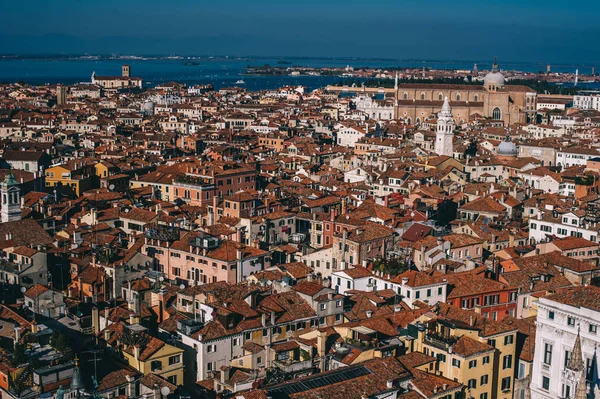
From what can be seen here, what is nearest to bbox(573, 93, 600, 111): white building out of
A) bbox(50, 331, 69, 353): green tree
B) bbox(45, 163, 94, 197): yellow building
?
bbox(45, 163, 94, 197): yellow building

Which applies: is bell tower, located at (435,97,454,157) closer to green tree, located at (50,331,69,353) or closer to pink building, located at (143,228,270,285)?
pink building, located at (143,228,270,285)

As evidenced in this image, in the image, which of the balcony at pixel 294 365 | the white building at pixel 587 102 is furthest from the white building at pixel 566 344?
the white building at pixel 587 102

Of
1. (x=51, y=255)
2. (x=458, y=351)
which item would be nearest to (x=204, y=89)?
(x=51, y=255)

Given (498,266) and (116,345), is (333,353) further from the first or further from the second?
(498,266)

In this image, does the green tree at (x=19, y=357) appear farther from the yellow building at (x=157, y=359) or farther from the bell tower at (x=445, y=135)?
the bell tower at (x=445, y=135)

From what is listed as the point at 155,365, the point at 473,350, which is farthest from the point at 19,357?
the point at 473,350
